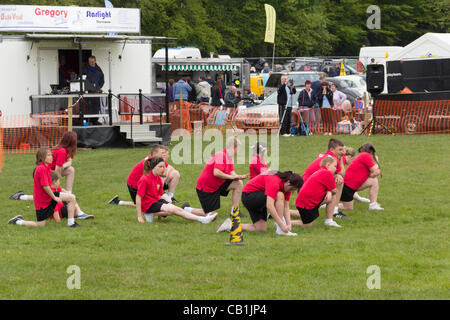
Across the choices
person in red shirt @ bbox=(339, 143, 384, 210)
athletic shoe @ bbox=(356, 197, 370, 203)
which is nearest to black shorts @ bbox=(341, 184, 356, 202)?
person in red shirt @ bbox=(339, 143, 384, 210)

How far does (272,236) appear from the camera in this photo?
33.8 ft

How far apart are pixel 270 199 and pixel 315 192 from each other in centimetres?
99

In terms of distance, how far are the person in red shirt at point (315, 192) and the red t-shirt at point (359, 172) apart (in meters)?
1.35

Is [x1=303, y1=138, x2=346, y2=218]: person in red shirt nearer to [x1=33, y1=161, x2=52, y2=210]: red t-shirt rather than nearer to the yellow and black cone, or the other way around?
the yellow and black cone

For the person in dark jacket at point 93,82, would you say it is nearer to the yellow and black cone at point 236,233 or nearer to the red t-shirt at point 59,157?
the red t-shirt at point 59,157

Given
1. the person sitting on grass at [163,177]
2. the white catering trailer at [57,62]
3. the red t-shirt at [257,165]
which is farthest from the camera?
the white catering trailer at [57,62]

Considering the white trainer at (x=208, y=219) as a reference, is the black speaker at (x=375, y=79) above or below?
above

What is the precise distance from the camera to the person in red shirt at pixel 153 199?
37.1 ft

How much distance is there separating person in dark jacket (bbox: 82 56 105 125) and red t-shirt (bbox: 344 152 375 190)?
39.3 ft

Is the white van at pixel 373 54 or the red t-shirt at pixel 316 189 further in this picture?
the white van at pixel 373 54

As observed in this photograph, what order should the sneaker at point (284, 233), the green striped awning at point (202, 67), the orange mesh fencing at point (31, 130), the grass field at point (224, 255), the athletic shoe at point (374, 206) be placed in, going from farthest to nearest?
the green striped awning at point (202, 67), the orange mesh fencing at point (31, 130), the athletic shoe at point (374, 206), the sneaker at point (284, 233), the grass field at point (224, 255)

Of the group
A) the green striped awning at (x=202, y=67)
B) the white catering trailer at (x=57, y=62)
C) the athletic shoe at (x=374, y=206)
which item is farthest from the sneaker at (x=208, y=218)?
the green striped awning at (x=202, y=67)
